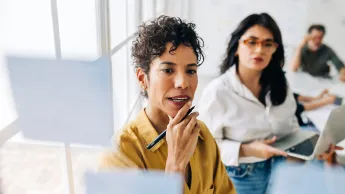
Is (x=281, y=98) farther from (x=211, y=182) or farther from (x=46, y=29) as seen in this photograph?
(x=46, y=29)

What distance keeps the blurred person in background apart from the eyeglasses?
12 centimetres

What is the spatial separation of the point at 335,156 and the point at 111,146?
2.03ft

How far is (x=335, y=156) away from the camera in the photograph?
86 cm

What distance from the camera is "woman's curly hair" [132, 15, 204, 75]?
579 millimetres

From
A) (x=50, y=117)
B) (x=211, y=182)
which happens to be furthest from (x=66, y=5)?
(x=211, y=182)

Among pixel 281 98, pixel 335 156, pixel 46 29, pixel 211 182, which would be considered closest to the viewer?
pixel 46 29

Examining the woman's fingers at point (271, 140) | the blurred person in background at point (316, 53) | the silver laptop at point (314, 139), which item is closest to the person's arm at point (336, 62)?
the blurred person in background at point (316, 53)

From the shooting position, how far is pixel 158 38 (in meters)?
0.58

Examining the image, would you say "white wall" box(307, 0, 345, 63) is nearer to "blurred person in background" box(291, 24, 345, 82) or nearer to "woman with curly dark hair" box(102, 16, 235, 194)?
"blurred person in background" box(291, 24, 345, 82)

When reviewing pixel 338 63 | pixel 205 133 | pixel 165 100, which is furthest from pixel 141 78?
pixel 338 63

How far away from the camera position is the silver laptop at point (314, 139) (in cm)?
90

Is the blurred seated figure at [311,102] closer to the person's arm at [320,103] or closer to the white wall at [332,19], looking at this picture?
the person's arm at [320,103]

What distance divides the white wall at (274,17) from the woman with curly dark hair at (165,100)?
131 mm

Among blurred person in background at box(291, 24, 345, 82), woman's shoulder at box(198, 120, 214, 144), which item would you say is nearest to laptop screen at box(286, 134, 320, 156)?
blurred person in background at box(291, 24, 345, 82)
